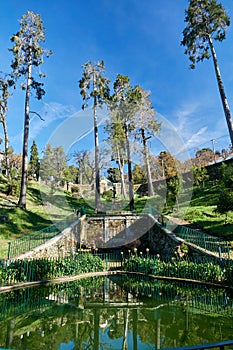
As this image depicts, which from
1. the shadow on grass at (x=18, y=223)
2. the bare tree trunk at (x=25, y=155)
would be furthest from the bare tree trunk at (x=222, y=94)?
the bare tree trunk at (x=25, y=155)

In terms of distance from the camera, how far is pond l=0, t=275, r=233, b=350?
16.4 ft

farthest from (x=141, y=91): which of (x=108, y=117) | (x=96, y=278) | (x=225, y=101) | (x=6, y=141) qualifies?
(x=96, y=278)

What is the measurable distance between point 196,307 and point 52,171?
34862mm

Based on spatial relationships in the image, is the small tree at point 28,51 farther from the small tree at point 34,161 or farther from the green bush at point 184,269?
the small tree at point 34,161

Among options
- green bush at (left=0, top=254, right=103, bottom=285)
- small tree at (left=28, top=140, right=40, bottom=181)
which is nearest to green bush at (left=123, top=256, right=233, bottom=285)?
green bush at (left=0, top=254, right=103, bottom=285)

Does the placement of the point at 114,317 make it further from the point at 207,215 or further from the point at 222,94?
the point at 222,94

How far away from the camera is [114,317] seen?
252 inches

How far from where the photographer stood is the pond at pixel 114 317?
16.4ft

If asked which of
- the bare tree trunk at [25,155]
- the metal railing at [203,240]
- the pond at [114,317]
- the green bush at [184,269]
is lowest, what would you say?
the pond at [114,317]

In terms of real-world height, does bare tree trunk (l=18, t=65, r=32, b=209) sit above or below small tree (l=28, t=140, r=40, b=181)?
below

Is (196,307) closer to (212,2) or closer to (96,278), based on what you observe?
(96,278)

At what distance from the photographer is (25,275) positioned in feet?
31.0

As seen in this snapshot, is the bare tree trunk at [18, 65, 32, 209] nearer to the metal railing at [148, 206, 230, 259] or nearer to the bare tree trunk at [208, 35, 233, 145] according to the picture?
the metal railing at [148, 206, 230, 259]

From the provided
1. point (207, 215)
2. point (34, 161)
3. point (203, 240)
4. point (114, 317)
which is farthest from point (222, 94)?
point (34, 161)
